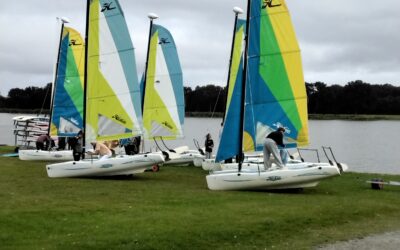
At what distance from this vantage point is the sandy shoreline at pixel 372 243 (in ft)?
34.7

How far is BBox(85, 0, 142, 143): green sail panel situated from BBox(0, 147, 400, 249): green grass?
305 cm

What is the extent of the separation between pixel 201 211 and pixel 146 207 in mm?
1310

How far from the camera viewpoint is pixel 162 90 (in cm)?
2817

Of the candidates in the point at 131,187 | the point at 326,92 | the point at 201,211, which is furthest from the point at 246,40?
the point at 326,92

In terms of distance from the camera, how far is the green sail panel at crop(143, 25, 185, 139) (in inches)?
1100

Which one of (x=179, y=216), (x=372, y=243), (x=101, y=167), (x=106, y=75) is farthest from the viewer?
(x=106, y=75)

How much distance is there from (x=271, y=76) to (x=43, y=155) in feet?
46.2

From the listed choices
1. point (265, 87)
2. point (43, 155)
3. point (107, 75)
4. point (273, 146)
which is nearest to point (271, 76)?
point (265, 87)

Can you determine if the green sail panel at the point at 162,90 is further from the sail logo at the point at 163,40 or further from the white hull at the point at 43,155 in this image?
the white hull at the point at 43,155

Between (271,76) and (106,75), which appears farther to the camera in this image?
(106,75)

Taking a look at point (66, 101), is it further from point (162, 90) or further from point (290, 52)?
point (290, 52)

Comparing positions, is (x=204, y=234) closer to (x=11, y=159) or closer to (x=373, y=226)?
(x=373, y=226)

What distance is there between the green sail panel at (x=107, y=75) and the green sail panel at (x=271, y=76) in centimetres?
522

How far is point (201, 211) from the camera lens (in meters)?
13.0
